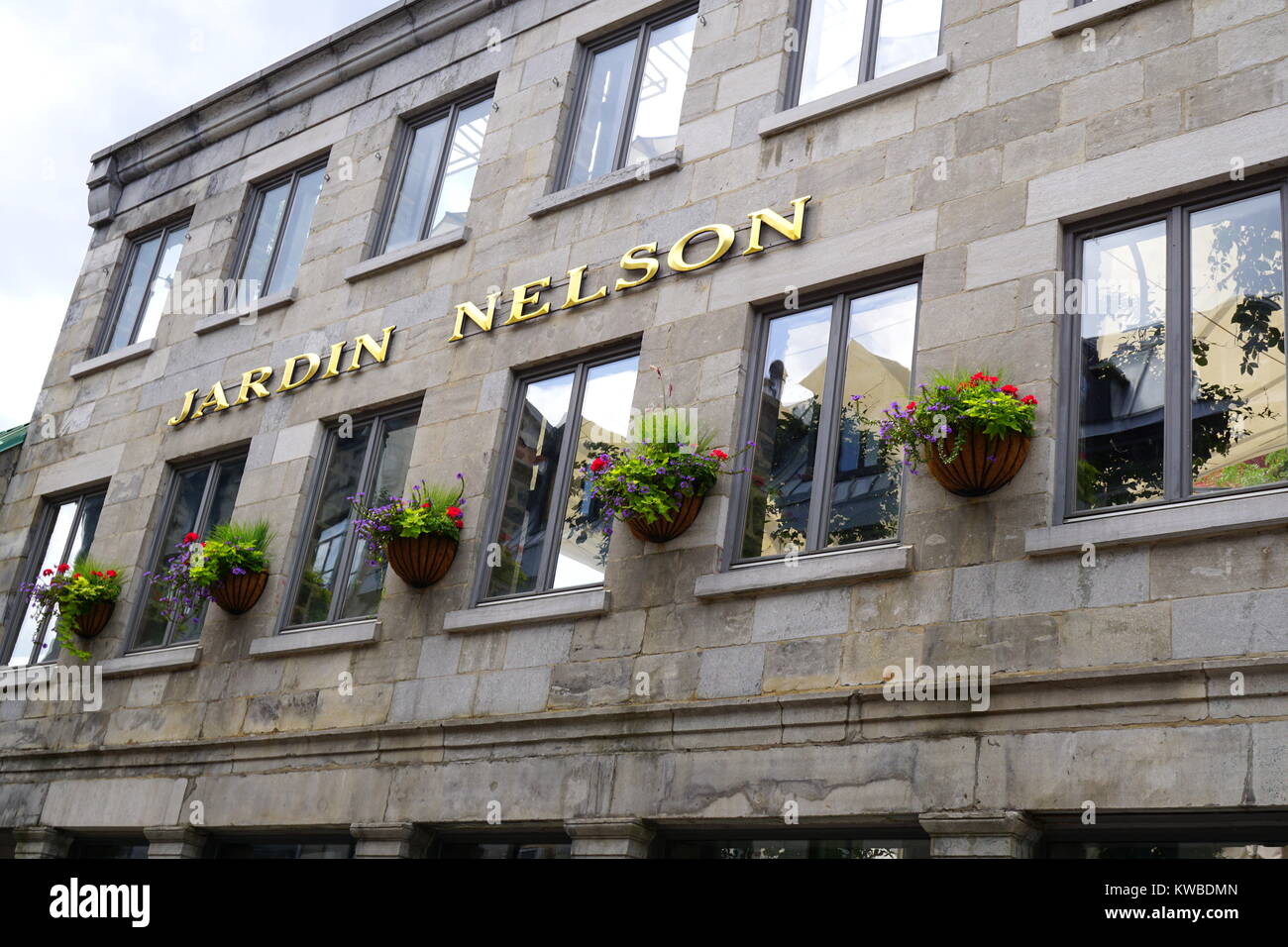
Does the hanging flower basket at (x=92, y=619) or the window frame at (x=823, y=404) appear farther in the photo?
the hanging flower basket at (x=92, y=619)

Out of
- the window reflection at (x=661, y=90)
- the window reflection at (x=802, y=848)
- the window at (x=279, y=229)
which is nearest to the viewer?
the window reflection at (x=802, y=848)

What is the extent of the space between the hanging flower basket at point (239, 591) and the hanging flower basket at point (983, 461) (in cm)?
648

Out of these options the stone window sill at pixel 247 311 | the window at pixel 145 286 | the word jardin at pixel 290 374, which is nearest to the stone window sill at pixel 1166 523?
the word jardin at pixel 290 374

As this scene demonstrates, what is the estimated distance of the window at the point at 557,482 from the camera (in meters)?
10.3

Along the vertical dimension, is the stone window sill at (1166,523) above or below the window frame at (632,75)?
below

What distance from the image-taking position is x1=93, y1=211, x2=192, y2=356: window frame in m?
16.1

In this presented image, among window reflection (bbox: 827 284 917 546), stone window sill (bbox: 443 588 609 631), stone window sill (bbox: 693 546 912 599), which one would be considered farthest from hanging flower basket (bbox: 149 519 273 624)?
window reflection (bbox: 827 284 917 546)

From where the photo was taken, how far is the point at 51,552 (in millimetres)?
15023

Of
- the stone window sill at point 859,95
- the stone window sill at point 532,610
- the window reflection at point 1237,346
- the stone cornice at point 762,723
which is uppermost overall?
the stone window sill at point 859,95

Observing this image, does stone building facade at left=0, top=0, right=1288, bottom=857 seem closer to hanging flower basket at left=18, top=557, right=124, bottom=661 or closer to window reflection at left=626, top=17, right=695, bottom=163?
Result: window reflection at left=626, top=17, right=695, bottom=163

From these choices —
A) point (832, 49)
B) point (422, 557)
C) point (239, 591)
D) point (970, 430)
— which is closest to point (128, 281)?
point (239, 591)

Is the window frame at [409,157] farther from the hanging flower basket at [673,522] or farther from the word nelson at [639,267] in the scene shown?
the hanging flower basket at [673,522]

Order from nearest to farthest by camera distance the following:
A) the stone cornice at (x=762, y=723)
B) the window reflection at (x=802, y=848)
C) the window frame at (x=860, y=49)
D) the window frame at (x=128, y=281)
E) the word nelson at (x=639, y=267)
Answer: the stone cornice at (x=762, y=723) < the window reflection at (x=802, y=848) < the word nelson at (x=639, y=267) < the window frame at (x=860, y=49) < the window frame at (x=128, y=281)
